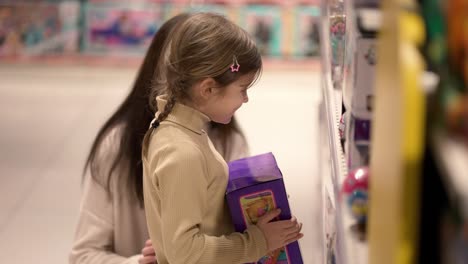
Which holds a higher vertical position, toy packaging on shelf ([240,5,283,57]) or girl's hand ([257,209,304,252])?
girl's hand ([257,209,304,252])

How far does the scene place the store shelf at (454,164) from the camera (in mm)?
693

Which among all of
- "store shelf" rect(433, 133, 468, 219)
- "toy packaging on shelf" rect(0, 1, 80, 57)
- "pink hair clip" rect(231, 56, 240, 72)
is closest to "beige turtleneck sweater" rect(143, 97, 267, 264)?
"pink hair clip" rect(231, 56, 240, 72)

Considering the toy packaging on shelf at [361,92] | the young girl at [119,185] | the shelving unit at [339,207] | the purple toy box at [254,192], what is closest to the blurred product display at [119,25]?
the shelving unit at [339,207]

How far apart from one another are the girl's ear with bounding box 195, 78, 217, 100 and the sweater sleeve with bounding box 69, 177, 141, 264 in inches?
29.0

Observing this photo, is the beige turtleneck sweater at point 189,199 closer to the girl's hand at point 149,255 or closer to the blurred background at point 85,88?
the girl's hand at point 149,255

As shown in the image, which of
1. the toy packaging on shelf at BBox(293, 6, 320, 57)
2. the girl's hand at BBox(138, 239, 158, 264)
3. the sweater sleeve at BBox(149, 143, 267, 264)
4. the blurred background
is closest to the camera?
the sweater sleeve at BBox(149, 143, 267, 264)

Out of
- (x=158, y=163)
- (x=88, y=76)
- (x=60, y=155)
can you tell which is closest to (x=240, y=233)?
(x=158, y=163)

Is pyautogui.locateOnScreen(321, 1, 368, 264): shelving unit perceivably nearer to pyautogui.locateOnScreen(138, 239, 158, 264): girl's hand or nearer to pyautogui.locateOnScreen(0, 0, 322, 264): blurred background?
pyautogui.locateOnScreen(138, 239, 158, 264): girl's hand

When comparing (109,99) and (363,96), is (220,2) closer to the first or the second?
(109,99)

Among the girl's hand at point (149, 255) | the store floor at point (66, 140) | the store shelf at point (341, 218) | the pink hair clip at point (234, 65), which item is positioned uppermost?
the pink hair clip at point (234, 65)

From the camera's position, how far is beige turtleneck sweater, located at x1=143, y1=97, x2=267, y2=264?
4.91 feet

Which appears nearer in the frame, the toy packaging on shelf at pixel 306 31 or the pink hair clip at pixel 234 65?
the pink hair clip at pixel 234 65

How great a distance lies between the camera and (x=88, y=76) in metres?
5.35

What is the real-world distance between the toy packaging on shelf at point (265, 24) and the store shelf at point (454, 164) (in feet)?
15.3
